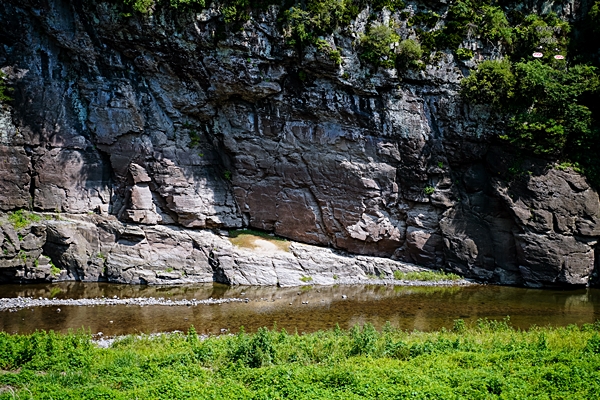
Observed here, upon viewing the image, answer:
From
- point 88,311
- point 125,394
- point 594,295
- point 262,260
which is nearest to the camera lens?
point 125,394

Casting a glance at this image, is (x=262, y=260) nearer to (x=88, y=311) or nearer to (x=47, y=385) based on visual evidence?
(x=88, y=311)

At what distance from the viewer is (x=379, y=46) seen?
23.7 meters

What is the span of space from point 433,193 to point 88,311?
1650 centimetres

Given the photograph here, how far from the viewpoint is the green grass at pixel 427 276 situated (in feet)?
79.4

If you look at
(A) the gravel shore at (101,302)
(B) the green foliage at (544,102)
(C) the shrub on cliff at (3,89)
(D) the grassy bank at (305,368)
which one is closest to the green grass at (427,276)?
(B) the green foliage at (544,102)

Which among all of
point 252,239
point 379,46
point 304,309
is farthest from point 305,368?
point 379,46

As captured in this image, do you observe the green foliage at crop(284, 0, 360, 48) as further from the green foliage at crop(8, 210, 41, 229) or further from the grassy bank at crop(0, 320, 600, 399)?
the grassy bank at crop(0, 320, 600, 399)

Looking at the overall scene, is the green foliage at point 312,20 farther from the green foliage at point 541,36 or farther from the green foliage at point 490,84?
the green foliage at point 541,36

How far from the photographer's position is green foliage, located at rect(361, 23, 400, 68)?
2372cm

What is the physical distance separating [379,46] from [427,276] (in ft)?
37.1

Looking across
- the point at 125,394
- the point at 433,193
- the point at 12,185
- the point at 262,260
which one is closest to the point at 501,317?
the point at 433,193

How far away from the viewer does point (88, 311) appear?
18.3 metres

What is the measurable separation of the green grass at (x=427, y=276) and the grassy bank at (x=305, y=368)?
10410 millimetres

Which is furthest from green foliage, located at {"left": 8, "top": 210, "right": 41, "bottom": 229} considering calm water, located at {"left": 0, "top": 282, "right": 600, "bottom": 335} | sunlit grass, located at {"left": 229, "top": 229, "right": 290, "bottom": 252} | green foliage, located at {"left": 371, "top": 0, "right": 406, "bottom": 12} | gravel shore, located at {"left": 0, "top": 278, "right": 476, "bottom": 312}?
green foliage, located at {"left": 371, "top": 0, "right": 406, "bottom": 12}
